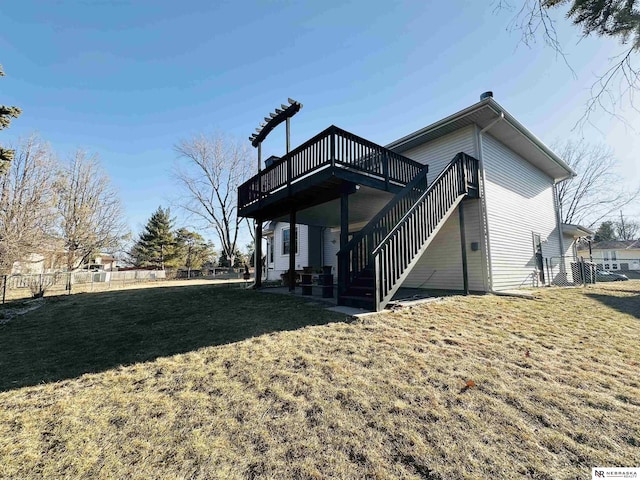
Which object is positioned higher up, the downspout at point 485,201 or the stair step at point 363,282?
the downspout at point 485,201

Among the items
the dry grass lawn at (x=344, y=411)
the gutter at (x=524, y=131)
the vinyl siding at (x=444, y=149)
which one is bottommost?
the dry grass lawn at (x=344, y=411)

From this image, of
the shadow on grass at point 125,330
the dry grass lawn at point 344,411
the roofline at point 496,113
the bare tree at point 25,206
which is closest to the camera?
the dry grass lawn at point 344,411

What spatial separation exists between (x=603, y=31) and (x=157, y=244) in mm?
36842

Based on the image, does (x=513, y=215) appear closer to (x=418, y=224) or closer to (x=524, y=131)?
(x=524, y=131)

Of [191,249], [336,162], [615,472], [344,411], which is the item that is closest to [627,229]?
[336,162]

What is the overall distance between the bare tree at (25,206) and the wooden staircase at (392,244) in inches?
466

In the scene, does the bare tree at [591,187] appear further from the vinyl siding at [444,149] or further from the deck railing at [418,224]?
the deck railing at [418,224]

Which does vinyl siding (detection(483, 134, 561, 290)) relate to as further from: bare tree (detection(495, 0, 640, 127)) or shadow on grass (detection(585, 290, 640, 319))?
bare tree (detection(495, 0, 640, 127))

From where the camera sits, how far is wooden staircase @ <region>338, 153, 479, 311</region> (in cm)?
524

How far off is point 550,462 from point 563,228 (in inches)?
614

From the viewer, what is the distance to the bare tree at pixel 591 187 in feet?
80.7

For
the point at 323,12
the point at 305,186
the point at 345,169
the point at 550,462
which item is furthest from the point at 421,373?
the point at 323,12

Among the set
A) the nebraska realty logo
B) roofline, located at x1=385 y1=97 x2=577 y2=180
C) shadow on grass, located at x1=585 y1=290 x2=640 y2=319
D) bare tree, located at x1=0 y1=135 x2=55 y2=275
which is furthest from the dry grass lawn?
bare tree, located at x1=0 y1=135 x2=55 y2=275

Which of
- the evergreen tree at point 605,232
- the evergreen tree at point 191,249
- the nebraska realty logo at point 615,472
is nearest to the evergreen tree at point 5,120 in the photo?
the nebraska realty logo at point 615,472
